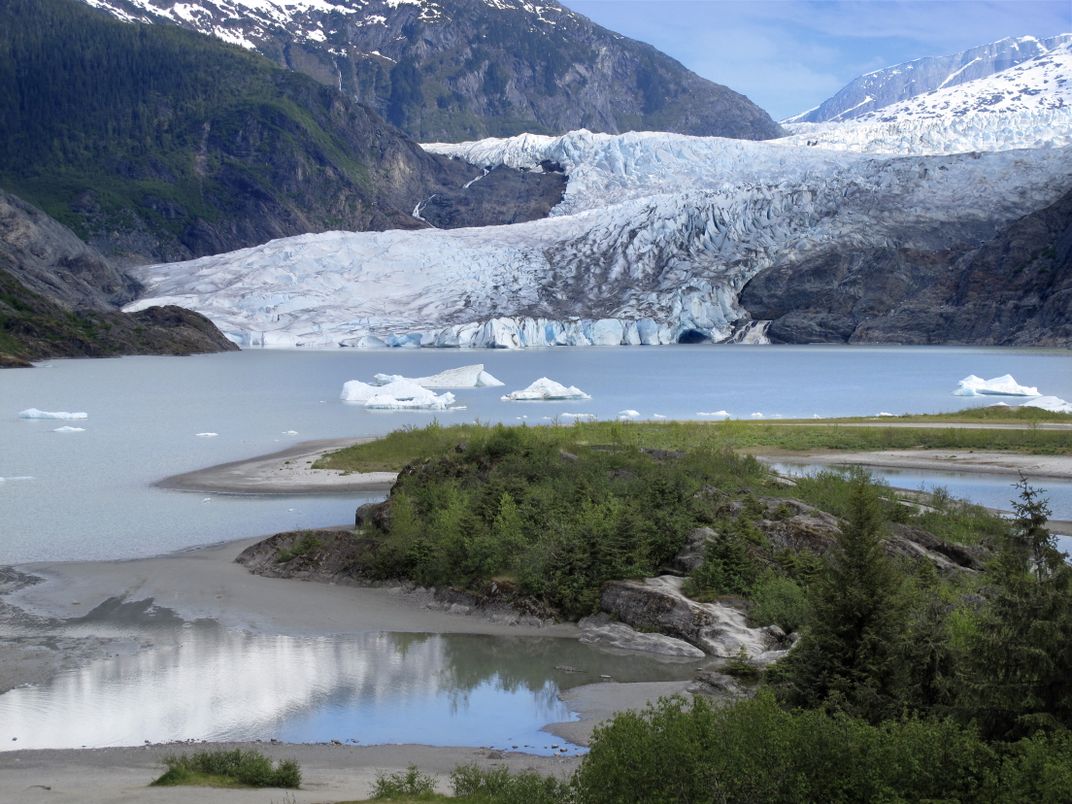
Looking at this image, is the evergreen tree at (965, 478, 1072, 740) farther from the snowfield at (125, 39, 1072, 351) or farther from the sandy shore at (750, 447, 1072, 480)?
the snowfield at (125, 39, 1072, 351)

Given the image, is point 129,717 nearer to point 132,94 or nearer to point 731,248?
point 731,248

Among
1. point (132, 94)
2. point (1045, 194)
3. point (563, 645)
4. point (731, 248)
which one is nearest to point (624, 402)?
point (563, 645)

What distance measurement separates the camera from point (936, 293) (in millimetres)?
108562

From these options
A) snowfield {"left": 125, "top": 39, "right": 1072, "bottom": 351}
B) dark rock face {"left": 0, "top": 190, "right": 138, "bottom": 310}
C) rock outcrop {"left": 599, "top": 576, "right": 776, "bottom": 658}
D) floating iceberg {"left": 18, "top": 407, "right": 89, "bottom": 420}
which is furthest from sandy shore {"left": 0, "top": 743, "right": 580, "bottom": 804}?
dark rock face {"left": 0, "top": 190, "right": 138, "bottom": 310}

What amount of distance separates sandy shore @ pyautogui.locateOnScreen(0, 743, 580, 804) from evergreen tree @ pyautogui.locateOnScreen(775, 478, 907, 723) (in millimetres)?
2114

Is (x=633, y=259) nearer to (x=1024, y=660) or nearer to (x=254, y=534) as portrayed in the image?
(x=254, y=534)

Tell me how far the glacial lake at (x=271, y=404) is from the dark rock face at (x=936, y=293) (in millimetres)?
5041

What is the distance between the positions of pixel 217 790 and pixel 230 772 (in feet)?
1.59

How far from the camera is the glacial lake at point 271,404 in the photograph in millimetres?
22703

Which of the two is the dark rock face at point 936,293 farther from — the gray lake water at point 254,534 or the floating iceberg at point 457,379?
the floating iceberg at point 457,379

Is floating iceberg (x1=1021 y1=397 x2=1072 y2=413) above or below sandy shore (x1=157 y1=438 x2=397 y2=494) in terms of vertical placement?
above

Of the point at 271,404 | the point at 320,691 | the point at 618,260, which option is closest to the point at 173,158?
the point at 618,260

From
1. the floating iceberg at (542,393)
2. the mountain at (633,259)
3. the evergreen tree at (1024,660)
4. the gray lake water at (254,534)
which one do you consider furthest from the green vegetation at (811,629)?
the mountain at (633,259)

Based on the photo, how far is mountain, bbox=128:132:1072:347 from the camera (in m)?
104
